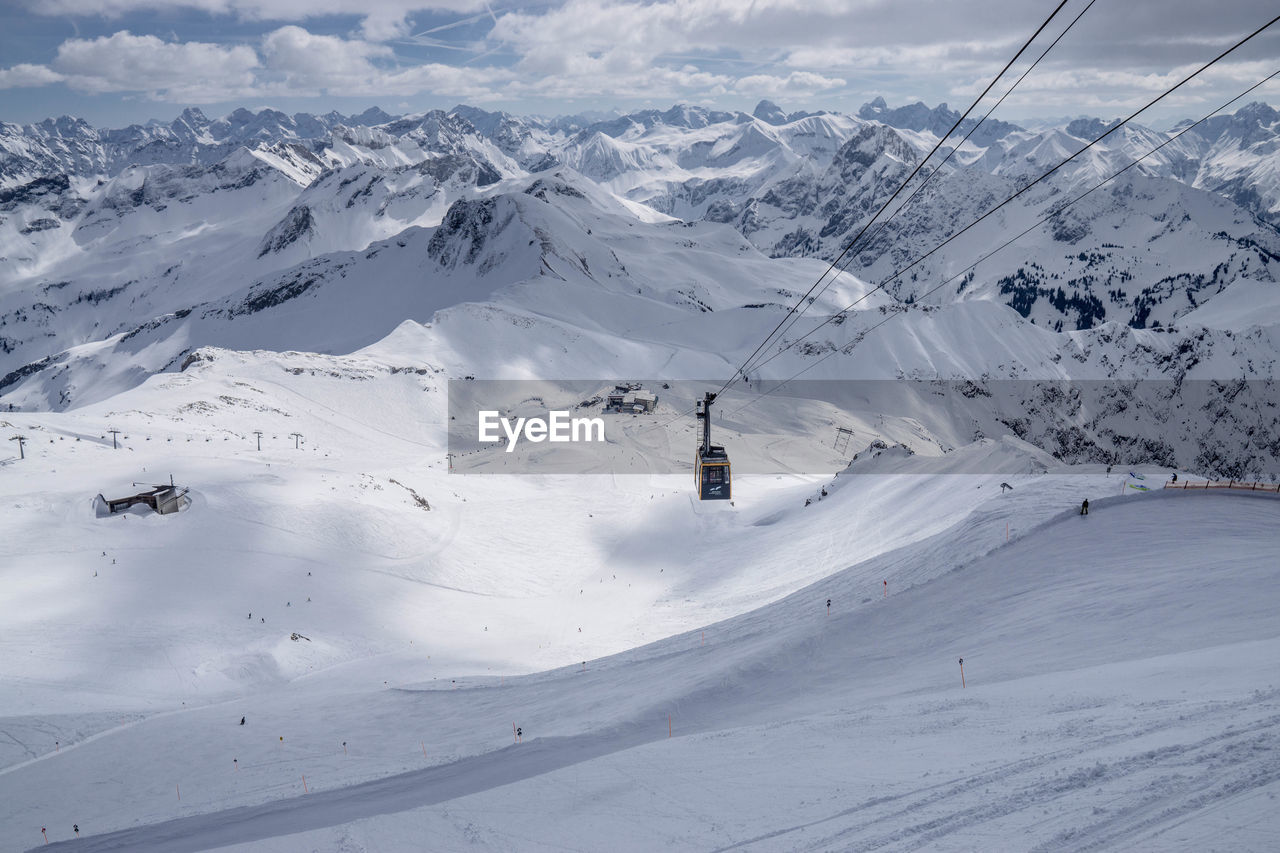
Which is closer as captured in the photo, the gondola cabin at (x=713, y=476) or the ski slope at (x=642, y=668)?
the ski slope at (x=642, y=668)

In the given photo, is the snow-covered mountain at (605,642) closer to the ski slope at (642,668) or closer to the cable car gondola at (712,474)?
the ski slope at (642,668)

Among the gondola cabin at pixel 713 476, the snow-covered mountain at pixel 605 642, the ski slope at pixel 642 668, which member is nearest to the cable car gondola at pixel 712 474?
the gondola cabin at pixel 713 476

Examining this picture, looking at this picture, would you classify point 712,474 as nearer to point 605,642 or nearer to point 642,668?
point 605,642

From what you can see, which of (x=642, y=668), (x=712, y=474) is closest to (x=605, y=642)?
(x=642, y=668)

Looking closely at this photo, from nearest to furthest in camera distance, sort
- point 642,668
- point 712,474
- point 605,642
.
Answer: point 642,668 → point 605,642 → point 712,474

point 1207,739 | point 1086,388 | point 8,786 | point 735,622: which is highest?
point 1086,388

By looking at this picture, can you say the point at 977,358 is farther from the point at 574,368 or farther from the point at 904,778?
the point at 904,778

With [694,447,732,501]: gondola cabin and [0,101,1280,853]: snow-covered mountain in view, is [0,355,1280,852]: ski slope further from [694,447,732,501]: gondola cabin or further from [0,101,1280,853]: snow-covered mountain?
[694,447,732,501]: gondola cabin

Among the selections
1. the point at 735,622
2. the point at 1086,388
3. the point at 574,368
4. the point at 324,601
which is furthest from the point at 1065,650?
the point at 1086,388

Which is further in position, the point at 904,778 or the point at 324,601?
the point at 324,601
